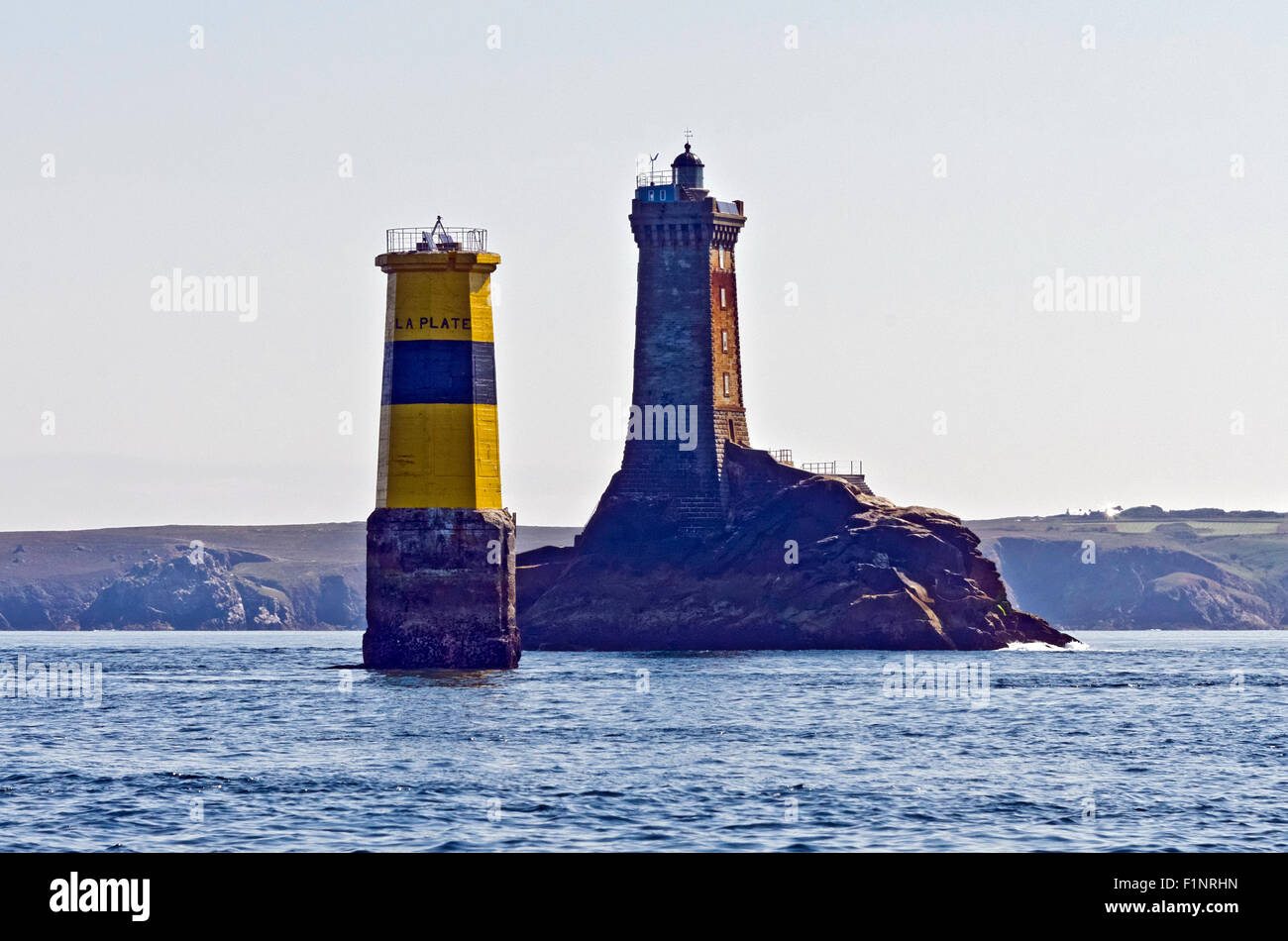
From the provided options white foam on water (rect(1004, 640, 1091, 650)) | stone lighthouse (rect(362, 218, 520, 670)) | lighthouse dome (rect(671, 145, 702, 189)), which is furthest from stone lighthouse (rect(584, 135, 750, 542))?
stone lighthouse (rect(362, 218, 520, 670))

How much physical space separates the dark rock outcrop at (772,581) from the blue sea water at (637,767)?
48.2 meters

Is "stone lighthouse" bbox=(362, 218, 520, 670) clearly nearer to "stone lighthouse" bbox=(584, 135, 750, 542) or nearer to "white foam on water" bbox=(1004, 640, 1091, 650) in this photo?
"stone lighthouse" bbox=(584, 135, 750, 542)

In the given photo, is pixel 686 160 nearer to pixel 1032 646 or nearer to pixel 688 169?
pixel 688 169

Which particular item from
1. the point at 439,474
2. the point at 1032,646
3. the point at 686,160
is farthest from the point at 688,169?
the point at 439,474

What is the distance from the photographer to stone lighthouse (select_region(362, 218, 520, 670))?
8469 cm

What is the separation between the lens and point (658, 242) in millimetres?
138125

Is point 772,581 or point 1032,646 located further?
point 1032,646

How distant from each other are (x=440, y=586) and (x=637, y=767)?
40.1m

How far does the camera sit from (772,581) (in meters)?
138

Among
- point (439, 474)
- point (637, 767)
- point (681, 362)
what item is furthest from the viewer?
point (681, 362)

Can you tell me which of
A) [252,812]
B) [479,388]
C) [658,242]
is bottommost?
[252,812]
